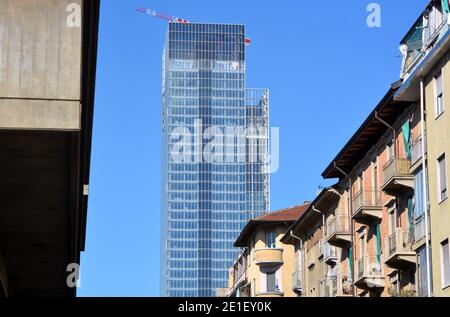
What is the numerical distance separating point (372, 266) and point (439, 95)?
1171 centimetres

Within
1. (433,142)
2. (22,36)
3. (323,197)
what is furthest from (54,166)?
(323,197)

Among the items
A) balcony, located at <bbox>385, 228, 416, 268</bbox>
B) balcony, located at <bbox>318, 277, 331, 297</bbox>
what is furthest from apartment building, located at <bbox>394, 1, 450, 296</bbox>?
balcony, located at <bbox>318, 277, 331, 297</bbox>

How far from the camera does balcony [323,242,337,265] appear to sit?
55906 mm

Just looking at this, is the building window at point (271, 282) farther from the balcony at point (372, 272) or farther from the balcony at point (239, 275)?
the balcony at point (372, 272)

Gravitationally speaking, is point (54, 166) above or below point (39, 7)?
below

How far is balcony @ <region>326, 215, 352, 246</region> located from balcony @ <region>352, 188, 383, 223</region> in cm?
285

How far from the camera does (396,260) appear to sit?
41750 millimetres

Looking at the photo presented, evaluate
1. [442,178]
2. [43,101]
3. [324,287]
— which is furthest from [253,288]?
[43,101]

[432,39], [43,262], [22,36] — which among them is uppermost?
[432,39]

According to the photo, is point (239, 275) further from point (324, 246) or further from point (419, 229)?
point (419, 229)

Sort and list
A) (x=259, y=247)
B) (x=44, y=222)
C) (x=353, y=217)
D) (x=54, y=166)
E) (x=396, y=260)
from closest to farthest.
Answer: (x=54, y=166) → (x=44, y=222) → (x=396, y=260) → (x=353, y=217) → (x=259, y=247)

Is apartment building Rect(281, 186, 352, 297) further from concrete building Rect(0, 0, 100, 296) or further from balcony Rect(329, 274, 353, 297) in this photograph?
concrete building Rect(0, 0, 100, 296)
